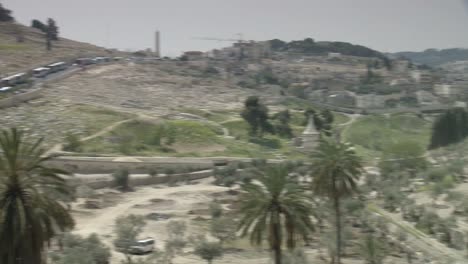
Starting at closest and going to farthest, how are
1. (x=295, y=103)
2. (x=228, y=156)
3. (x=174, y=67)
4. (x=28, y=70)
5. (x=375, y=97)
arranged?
(x=228, y=156), (x=28, y=70), (x=295, y=103), (x=174, y=67), (x=375, y=97)

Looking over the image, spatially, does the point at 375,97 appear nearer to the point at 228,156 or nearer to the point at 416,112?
the point at 416,112

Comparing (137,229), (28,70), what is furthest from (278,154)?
(28,70)

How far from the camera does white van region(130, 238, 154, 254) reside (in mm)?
25027

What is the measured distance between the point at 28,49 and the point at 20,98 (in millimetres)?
29890

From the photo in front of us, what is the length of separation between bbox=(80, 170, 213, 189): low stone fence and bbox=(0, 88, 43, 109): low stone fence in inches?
727

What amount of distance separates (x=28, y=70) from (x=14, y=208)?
66.3 m

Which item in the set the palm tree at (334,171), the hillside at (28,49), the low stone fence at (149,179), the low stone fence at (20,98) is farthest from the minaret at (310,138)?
the hillside at (28,49)

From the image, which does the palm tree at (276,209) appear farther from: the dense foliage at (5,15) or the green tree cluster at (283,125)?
the dense foliage at (5,15)

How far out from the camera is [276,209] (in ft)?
53.0

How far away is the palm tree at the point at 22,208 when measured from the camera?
38.3ft

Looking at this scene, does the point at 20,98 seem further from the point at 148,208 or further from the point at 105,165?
the point at 148,208

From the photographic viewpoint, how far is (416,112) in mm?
91562

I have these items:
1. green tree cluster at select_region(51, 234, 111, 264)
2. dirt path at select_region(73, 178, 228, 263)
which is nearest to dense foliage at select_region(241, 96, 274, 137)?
dirt path at select_region(73, 178, 228, 263)

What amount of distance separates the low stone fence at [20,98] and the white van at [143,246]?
1377 inches
